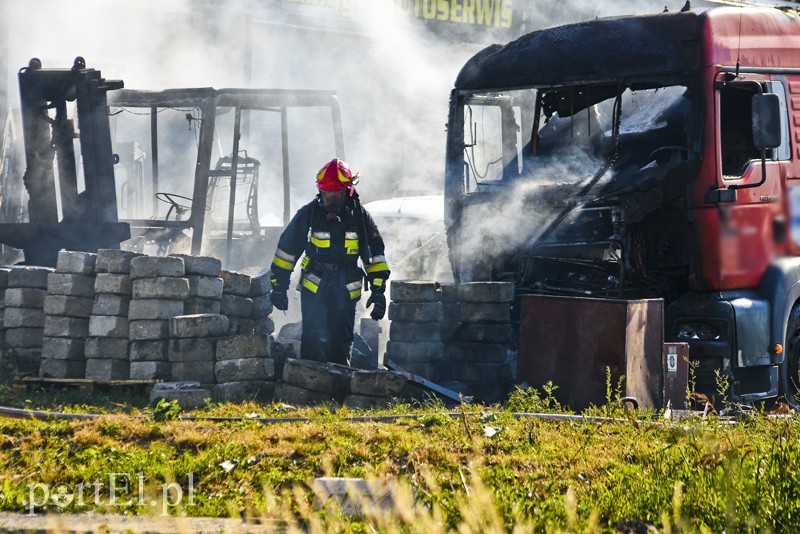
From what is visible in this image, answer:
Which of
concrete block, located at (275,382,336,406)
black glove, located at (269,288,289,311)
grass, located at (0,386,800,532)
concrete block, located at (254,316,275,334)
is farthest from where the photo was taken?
concrete block, located at (254,316,275,334)

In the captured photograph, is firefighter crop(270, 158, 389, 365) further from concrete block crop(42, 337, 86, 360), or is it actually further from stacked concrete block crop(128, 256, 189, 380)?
concrete block crop(42, 337, 86, 360)

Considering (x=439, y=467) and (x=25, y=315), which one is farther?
(x=25, y=315)

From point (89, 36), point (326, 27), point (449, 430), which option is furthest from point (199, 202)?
point (326, 27)

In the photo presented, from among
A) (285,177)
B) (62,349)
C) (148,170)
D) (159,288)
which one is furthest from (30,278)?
(148,170)

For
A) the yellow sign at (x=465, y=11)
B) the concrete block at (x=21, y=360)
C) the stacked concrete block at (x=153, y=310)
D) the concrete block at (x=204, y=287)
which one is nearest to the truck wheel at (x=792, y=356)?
the concrete block at (x=204, y=287)

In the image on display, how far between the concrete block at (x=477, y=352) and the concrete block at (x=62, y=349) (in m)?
3.35

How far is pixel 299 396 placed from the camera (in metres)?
7.76

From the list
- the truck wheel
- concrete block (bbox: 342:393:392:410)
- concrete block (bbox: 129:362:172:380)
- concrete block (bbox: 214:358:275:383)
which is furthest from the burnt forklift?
the truck wheel

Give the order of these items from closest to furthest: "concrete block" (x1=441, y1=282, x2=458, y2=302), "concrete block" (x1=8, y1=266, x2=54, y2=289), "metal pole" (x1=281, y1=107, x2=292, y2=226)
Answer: "concrete block" (x1=441, y1=282, x2=458, y2=302) < "concrete block" (x1=8, y1=266, x2=54, y2=289) < "metal pole" (x1=281, y1=107, x2=292, y2=226)

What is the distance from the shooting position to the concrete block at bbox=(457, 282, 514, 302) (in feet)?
27.3

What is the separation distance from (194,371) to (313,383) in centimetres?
113

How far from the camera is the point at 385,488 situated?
4602mm

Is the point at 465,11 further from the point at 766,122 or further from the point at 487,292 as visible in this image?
the point at 766,122

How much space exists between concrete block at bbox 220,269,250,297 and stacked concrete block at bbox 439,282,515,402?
6.21ft
